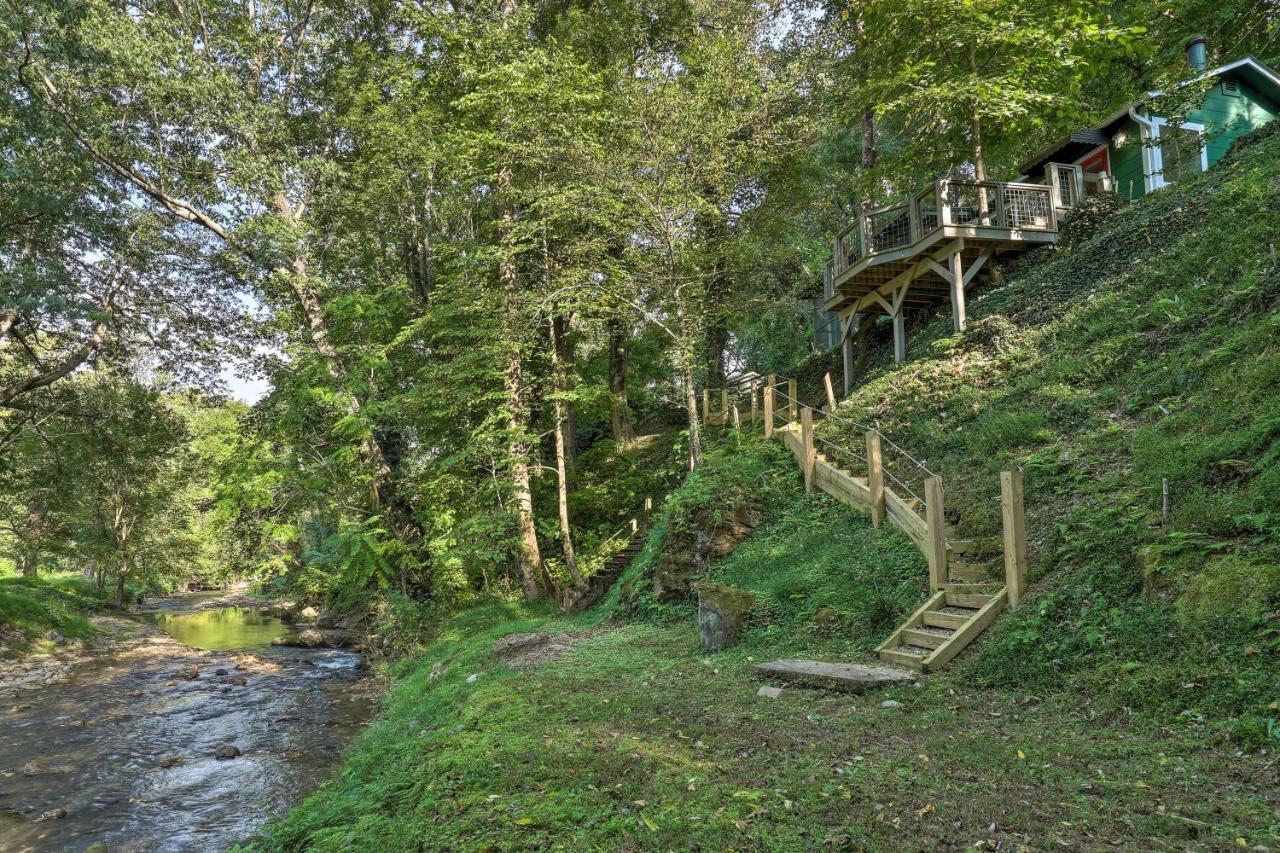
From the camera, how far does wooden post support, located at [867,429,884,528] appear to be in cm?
893

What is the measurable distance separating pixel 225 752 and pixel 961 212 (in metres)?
16.5

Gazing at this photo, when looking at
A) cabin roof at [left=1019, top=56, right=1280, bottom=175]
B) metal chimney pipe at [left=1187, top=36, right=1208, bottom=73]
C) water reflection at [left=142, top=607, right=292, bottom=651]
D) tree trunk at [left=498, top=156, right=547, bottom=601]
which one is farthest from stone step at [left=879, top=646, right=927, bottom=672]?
water reflection at [left=142, top=607, right=292, bottom=651]

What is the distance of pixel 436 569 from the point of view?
16016mm

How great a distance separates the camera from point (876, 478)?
904cm

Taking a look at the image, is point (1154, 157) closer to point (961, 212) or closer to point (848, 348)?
point (961, 212)

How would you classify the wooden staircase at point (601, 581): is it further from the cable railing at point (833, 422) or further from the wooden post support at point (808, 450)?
the wooden post support at point (808, 450)

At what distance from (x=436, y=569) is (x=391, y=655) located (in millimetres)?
2126

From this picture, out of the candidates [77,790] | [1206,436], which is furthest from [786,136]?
[77,790]

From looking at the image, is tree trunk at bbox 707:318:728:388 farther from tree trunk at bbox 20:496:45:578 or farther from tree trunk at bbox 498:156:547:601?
tree trunk at bbox 20:496:45:578

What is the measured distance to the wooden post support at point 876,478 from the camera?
893 centimetres

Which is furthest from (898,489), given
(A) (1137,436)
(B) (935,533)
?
(A) (1137,436)

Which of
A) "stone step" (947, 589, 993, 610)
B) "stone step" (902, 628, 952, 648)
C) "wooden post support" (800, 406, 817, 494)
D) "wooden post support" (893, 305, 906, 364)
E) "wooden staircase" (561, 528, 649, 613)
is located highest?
"wooden post support" (893, 305, 906, 364)

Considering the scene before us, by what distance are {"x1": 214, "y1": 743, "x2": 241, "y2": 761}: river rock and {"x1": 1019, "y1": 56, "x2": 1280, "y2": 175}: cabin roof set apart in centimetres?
2074

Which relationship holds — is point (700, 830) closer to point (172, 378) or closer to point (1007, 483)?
point (1007, 483)
